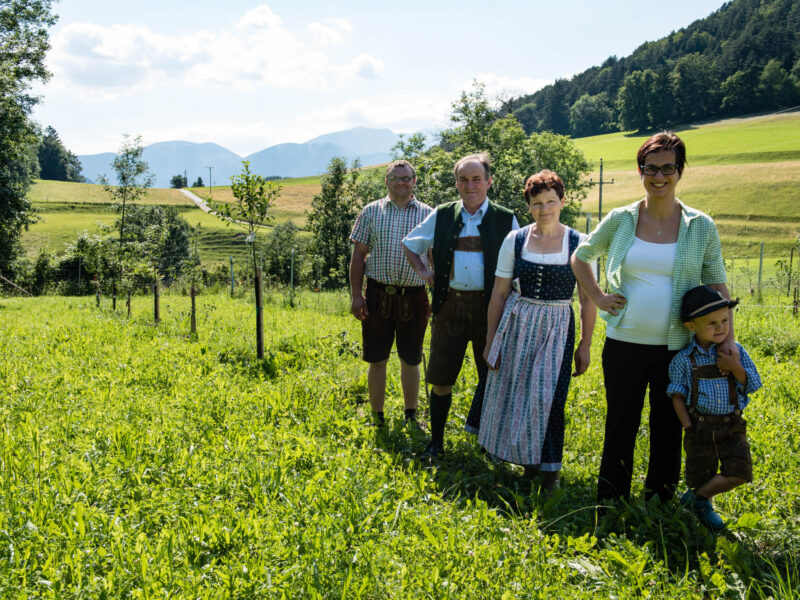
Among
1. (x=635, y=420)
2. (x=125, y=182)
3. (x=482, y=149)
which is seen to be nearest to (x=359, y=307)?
(x=635, y=420)

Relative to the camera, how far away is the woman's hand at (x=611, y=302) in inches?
119

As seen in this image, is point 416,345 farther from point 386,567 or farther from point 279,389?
point 386,567

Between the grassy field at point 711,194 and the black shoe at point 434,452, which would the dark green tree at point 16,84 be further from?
the black shoe at point 434,452

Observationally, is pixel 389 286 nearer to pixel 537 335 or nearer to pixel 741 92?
pixel 537 335

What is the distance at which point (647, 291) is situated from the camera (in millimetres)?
2957

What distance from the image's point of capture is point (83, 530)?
8.79 ft

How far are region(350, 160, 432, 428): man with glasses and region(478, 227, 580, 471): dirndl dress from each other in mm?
1125

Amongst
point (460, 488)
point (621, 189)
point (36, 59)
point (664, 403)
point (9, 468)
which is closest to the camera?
point (664, 403)

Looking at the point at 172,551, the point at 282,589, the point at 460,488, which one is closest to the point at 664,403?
the point at 460,488

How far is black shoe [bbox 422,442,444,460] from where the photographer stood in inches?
159

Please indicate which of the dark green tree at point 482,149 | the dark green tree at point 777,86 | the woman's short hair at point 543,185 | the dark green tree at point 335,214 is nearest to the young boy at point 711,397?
the woman's short hair at point 543,185

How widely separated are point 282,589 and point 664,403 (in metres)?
2.13

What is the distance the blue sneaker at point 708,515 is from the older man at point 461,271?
145 cm

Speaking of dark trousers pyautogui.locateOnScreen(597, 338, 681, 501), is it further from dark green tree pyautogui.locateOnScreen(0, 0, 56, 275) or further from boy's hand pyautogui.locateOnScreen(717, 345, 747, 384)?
dark green tree pyautogui.locateOnScreen(0, 0, 56, 275)
